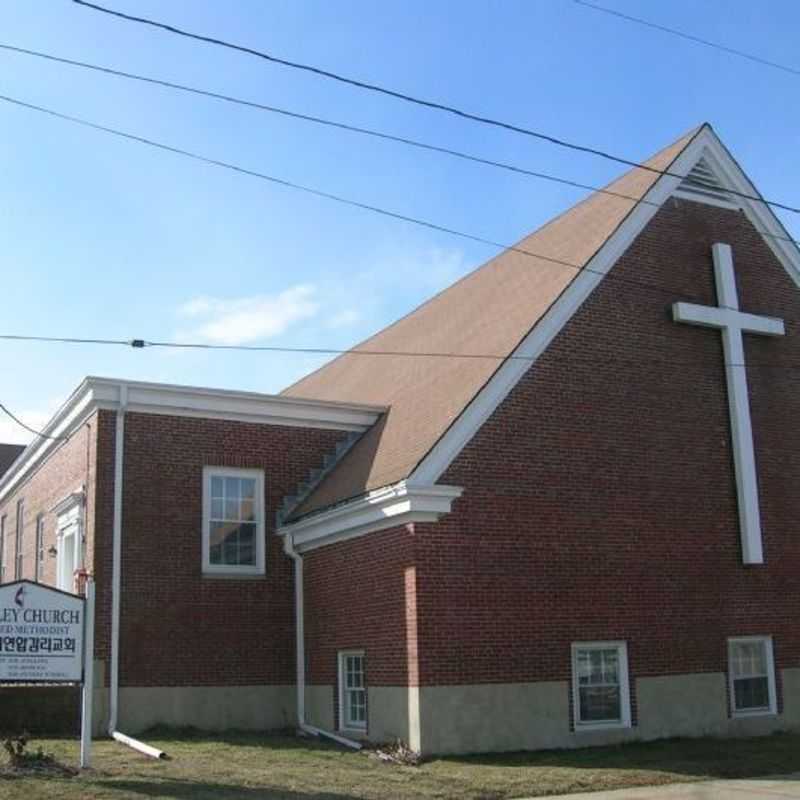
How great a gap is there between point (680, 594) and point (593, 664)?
212cm

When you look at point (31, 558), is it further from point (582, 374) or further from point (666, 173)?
point (666, 173)

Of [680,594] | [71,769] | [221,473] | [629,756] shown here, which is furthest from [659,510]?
[71,769]

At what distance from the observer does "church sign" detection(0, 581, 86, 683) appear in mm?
12828

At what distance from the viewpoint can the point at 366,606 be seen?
57.1ft

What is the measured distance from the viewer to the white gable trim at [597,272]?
54.4 ft

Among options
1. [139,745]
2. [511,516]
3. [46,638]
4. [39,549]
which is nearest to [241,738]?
[139,745]

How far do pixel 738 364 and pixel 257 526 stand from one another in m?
9.45

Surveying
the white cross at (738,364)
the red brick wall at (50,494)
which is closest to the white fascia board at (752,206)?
the white cross at (738,364)

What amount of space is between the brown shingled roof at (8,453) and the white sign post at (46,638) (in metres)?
37.3

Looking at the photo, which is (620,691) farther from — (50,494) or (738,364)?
(50,494)

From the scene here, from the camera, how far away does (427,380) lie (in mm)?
20375

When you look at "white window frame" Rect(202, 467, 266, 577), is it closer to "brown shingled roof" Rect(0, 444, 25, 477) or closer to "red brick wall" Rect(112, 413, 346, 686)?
Result: "red brick wall" Rect(112, 413, 346, 686)

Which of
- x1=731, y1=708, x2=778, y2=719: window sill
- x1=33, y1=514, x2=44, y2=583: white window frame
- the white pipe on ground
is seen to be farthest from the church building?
x1=33, y1=514, x2=44, y2=583: white window frame

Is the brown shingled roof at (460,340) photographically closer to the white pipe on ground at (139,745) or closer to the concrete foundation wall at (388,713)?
the concrete foundation wall at (388,713)
